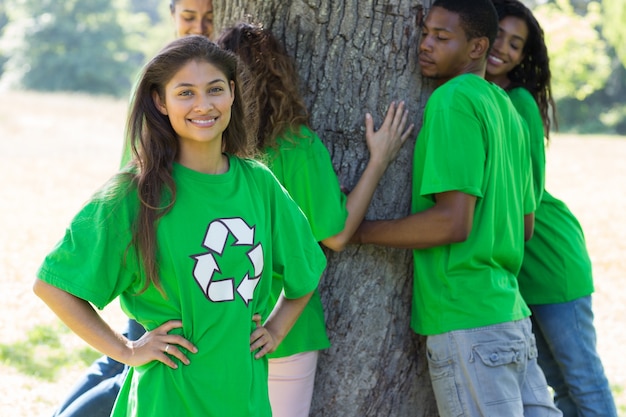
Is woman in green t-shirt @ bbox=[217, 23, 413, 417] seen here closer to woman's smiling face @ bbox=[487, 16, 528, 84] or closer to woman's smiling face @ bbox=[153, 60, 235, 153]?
woman's smiling face @ bbox=[153, 60, 235, 153]

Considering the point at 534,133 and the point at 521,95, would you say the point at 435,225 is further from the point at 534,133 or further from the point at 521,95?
Result: the point at 521,95

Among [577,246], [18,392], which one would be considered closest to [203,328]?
[577,246]

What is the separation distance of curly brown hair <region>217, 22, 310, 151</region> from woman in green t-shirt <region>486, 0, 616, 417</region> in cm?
107

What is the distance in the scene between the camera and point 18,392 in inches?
201

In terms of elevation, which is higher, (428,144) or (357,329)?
(428,144)

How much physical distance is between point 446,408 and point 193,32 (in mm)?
2094

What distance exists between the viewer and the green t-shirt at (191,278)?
219 cm

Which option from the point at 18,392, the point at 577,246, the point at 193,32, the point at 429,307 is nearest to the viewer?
the point at 429,307

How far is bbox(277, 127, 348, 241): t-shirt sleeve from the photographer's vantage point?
2.84m

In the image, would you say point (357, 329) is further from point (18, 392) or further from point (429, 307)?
point (18, 392)

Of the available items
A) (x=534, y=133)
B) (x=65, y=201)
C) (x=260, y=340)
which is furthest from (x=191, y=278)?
(x=65, y=201)

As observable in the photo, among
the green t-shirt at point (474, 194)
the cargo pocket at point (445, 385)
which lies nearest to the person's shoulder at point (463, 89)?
the green t-shirt at point (474, 194)

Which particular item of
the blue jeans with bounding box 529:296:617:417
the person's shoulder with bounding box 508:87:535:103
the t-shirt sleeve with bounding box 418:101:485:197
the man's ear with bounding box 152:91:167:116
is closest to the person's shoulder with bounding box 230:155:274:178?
the man's ear with bounding box 152:91:167:116

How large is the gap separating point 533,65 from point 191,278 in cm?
212
